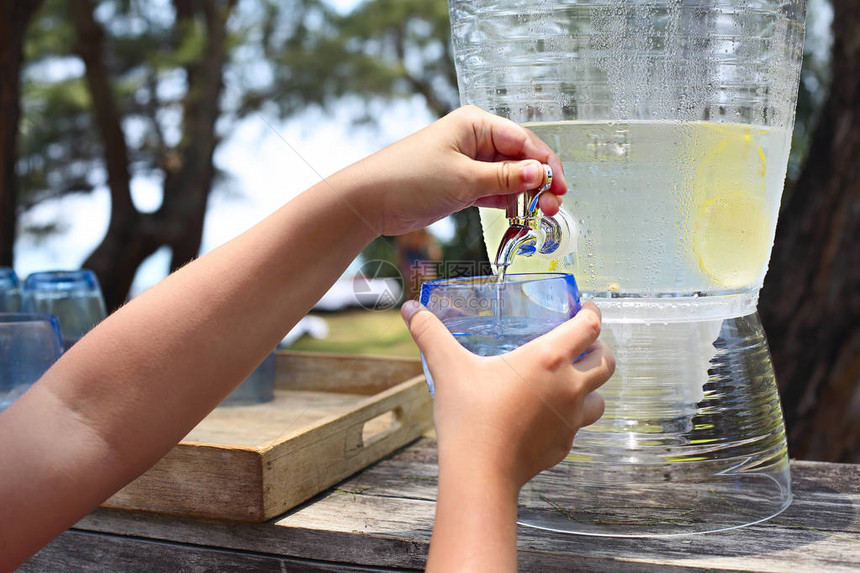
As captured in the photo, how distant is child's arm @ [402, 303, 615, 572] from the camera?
472 millimetres

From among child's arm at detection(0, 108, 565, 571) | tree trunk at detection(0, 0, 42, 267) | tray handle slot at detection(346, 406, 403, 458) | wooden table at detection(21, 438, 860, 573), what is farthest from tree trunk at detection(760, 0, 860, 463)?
tree trunk at detection(0, 0, 42, 267)

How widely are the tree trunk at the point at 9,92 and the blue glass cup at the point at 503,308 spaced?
1.61 metres

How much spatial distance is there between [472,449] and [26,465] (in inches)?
11.7

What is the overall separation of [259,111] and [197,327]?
235 centimetres

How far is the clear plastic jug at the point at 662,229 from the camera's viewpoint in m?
0.66

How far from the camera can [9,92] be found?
180 cm

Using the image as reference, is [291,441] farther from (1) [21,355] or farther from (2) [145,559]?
(1) [21,355]

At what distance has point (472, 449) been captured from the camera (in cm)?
48

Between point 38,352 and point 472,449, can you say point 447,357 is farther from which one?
point 38,352

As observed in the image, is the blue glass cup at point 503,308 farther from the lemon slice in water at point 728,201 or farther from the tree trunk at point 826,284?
the tree trunk at point 826,284

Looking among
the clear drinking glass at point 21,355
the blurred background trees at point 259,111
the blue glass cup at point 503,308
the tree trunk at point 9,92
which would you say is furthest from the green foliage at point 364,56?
the blue glass cup at point 503,308

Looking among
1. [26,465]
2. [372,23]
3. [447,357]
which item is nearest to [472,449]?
[447,357]

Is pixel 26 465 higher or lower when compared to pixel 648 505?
higher

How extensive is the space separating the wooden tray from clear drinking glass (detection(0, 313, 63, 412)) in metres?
0.15
